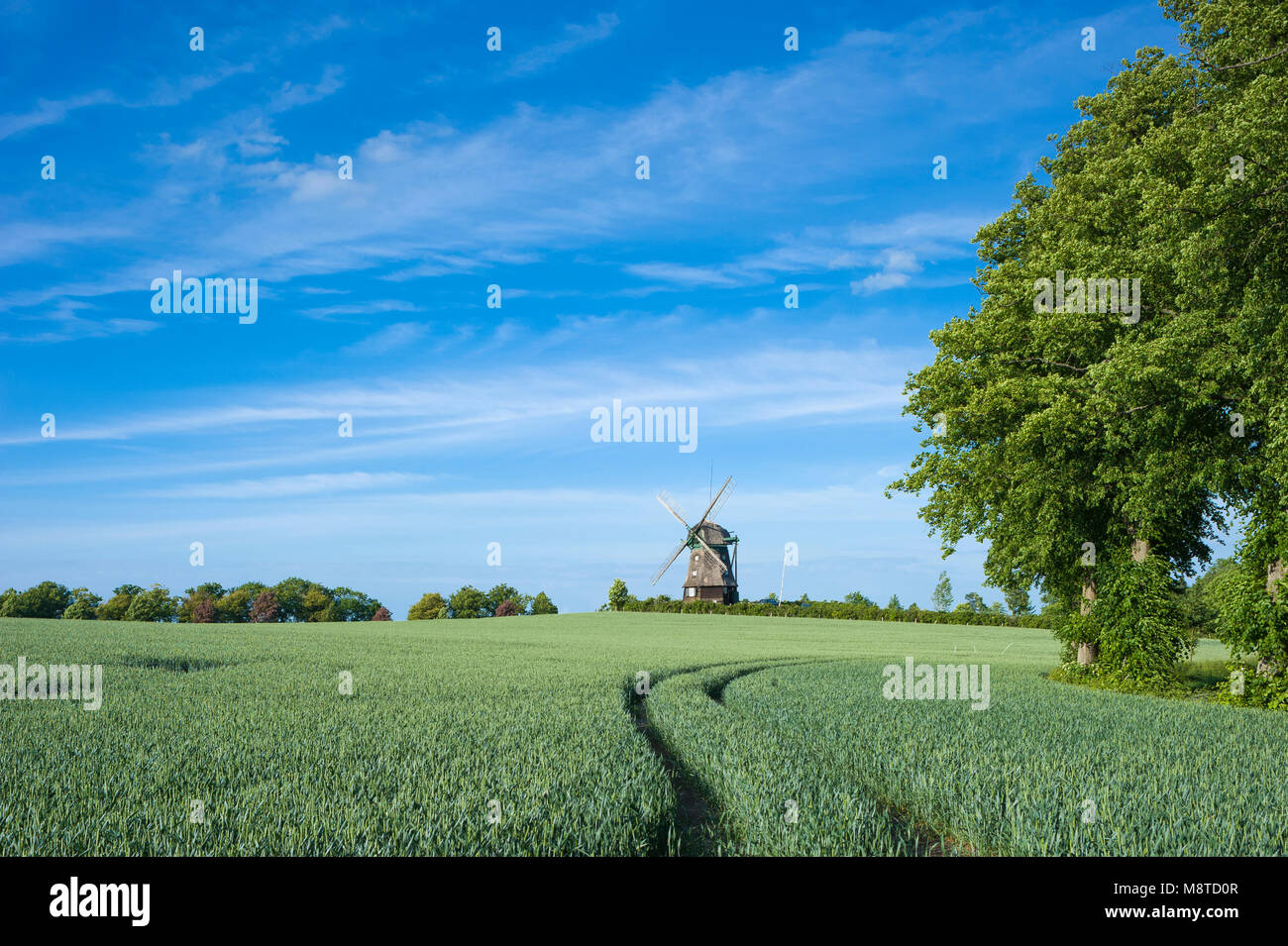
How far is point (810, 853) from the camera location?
21.5 feet

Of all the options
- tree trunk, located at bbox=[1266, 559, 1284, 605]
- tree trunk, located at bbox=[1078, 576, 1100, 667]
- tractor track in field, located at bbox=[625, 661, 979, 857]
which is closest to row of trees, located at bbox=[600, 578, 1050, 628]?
tree trunk, located at bbox=[1078, 576, 1100, 667]

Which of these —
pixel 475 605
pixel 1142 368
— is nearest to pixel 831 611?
pixel 475 605

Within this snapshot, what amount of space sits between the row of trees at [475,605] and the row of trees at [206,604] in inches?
312

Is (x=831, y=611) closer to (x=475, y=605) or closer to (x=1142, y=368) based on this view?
(x=475, y=605)

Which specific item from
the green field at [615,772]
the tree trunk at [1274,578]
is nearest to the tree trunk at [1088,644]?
the tree trunk at [1274,578]

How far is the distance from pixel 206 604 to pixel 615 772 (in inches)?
4128

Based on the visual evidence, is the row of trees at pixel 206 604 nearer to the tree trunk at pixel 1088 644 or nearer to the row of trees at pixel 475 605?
the row of trees at pixel 475 605

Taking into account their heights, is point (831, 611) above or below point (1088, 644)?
below

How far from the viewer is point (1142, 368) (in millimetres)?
17438

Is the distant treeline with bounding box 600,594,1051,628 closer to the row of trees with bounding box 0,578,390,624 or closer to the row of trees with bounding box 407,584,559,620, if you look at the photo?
the row of trees with bounding box 407,584,559,620

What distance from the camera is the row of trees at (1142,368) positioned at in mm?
16000
